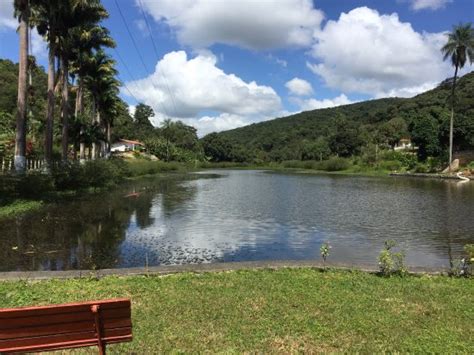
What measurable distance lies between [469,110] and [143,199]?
211ft

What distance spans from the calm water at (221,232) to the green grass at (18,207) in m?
0.73

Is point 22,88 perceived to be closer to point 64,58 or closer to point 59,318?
point 64,58

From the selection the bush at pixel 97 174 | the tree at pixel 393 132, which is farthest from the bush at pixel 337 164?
the bush at pixel 97 174

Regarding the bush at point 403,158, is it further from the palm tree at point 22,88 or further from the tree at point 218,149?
the tree at point 218,149

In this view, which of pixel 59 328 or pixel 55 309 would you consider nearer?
pixel 55 309

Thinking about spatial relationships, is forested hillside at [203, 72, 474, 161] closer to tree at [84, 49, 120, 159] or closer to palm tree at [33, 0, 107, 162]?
tree at [84, 49, 120, 159]

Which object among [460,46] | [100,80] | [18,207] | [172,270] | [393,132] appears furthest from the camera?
[393,132]

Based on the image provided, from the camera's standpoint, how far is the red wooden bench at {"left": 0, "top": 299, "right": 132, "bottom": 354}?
3555 mm

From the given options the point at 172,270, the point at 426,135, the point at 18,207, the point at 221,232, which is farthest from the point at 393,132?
the point at 172,270

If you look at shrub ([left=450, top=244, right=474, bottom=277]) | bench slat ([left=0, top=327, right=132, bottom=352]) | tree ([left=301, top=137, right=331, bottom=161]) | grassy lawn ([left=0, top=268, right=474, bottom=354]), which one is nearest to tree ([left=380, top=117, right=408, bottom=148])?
tree ([left=301, top=137, right=331, bottom=161])

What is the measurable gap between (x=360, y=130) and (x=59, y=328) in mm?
102810

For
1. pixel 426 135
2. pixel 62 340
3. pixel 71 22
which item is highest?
pixel 71 22

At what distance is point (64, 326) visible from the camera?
3703 millimetres

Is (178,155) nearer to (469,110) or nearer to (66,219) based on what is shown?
(469,110)
